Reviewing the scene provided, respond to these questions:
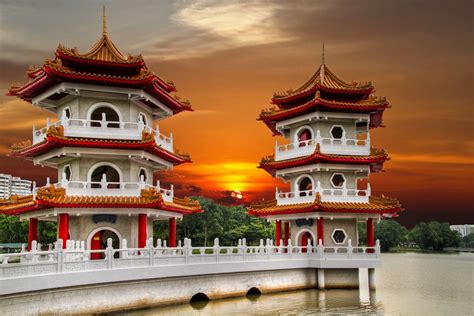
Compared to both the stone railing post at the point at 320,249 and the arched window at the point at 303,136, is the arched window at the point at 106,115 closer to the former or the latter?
the arched window at the point at 303,136

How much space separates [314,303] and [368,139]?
11371mm

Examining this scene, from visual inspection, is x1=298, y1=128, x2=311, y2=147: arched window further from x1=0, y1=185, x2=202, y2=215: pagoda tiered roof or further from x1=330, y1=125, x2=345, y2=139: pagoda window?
x1=0, y1=185, x2=202, y2=215: pagoda tiered roof

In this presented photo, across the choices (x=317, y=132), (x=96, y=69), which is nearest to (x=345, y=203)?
(x=317, y=132)

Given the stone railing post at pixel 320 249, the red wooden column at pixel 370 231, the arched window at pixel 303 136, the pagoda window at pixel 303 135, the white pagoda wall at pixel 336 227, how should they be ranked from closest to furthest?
the stone railing post at pixel 320 249, the white pagoda wall at pixel 336 227, the red wooden column at pixel 370 231, the pagoda window at pixel 303 135, the arched window at pixel 303 136

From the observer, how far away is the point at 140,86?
25500 millimetres

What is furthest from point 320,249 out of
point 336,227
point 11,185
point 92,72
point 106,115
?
point 11,185

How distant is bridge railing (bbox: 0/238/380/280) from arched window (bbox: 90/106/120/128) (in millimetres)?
6221

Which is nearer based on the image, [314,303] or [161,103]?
[314,303]

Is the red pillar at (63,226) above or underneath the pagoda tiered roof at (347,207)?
underneath

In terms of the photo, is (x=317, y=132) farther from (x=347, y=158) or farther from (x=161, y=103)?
(x=161, y=103)

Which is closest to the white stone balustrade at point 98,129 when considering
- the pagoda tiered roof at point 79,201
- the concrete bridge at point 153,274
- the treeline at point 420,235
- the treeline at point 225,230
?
the pagoda tiered roof at point 79,201

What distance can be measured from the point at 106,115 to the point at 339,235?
14.6 m

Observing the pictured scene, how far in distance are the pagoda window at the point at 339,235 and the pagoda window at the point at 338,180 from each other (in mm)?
2617

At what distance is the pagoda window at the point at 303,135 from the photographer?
31.5 meters
